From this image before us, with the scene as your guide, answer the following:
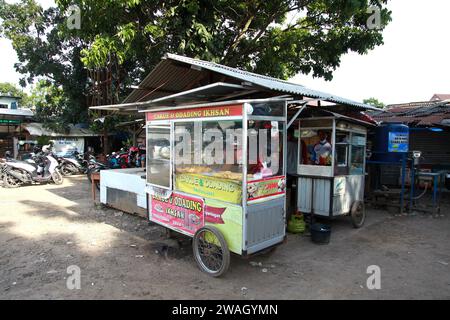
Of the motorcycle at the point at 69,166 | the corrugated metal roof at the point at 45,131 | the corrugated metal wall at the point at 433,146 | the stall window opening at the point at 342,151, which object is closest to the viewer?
the stall window opening at the point at 342,151

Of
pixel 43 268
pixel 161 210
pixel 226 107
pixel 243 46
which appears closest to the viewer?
pixel 226 107

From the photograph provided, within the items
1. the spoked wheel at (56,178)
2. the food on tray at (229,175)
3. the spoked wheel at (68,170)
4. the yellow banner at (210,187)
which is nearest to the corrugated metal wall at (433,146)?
the food on tray at (229,175)

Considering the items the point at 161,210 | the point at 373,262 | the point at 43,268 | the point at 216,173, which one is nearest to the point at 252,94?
the point at 216,173

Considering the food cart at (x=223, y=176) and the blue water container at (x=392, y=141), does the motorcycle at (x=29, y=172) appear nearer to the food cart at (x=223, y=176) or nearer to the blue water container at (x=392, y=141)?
the food cart at (x=223, y=176)

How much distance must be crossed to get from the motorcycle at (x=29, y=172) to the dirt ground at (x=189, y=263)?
155 inches

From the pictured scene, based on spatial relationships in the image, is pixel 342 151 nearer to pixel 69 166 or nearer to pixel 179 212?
pixel 179 212

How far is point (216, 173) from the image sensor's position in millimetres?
4020

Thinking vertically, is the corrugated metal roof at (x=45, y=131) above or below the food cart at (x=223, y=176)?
above

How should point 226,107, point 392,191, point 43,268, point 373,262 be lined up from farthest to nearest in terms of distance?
point 392,191
point 373,262
point 43,268
point 226,107

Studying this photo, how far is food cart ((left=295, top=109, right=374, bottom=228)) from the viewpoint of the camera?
5.64 meters

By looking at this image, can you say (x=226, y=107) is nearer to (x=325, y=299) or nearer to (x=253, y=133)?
(x=253, y=133)

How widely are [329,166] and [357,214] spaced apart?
1235mm

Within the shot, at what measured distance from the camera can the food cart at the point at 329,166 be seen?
564cm
